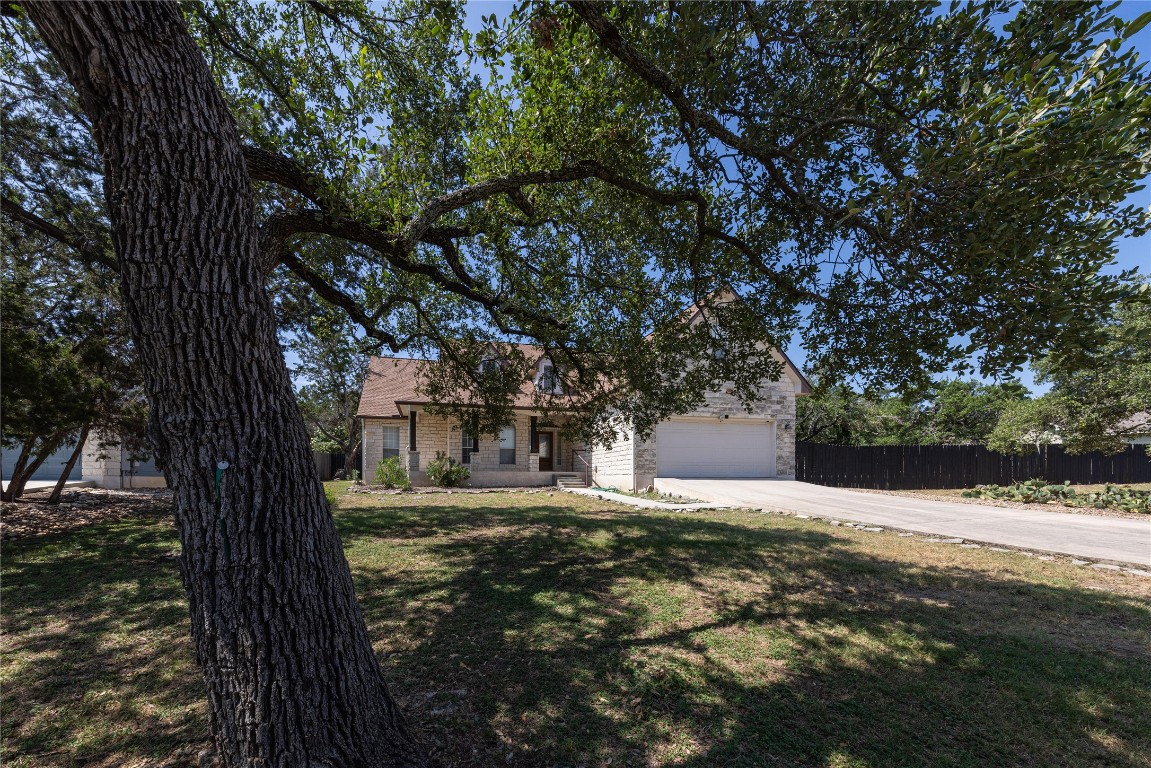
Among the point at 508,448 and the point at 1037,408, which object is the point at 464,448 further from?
the point at 1037,408

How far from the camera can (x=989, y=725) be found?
280 centimetres

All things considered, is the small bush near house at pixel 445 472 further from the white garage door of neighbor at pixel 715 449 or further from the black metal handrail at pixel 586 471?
the white garage door of neighbor at pixel 715 449

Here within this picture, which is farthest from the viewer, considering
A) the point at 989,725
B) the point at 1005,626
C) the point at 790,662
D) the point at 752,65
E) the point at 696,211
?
the point at 696,211

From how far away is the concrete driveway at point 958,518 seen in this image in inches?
295

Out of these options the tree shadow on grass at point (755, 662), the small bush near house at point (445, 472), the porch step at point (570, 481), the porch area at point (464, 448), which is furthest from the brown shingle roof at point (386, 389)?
the tree shadow on grass at point (755, 662)

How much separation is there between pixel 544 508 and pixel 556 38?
946cm

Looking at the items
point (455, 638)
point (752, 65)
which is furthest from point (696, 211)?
point (455, 638)

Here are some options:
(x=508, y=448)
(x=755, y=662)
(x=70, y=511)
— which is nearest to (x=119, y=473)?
(x=70, y=511)

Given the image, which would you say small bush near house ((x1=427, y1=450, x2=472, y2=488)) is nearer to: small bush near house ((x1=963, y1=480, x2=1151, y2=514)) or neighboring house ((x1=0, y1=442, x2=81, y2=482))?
neighboring house ((x1=0, y1=442, x2=81, y2=482))

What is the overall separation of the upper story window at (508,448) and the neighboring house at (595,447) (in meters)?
0.04

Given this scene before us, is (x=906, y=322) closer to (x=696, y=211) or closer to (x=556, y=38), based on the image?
(x=696, y=211)

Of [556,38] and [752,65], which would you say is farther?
[752,65]

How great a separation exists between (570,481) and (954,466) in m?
13.3

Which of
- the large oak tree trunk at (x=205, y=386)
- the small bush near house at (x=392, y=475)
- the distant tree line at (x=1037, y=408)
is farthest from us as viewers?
the small bush near house at (x=392, y=475)
